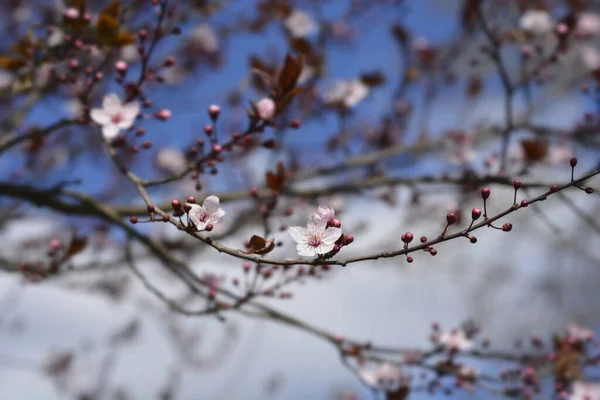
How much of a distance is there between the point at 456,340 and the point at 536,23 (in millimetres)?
1940

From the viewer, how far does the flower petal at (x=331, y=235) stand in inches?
43.6

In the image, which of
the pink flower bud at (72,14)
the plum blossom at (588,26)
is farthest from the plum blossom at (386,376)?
the plum blossom at (588,26)

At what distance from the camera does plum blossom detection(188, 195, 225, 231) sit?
1155 millimetres

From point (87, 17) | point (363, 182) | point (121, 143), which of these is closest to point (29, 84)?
point (87, 17)

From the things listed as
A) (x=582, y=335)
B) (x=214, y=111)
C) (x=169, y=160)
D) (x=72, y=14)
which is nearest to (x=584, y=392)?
(x=582, y=335)

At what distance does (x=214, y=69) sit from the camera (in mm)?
4852

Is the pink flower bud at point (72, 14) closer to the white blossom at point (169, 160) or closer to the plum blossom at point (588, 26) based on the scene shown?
the white blossom at point (169, 160)

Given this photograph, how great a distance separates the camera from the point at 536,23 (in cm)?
295

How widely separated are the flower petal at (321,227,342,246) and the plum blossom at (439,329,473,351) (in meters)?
1.43

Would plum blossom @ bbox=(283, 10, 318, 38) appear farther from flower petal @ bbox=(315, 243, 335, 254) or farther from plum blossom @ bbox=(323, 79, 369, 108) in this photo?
Result: flower petal @ bbox=(315, 243, 335, 254)

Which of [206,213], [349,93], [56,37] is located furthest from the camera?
[349,93]

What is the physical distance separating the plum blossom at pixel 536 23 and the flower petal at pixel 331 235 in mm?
2456

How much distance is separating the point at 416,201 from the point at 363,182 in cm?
51

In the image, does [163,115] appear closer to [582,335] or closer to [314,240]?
[314,240]
